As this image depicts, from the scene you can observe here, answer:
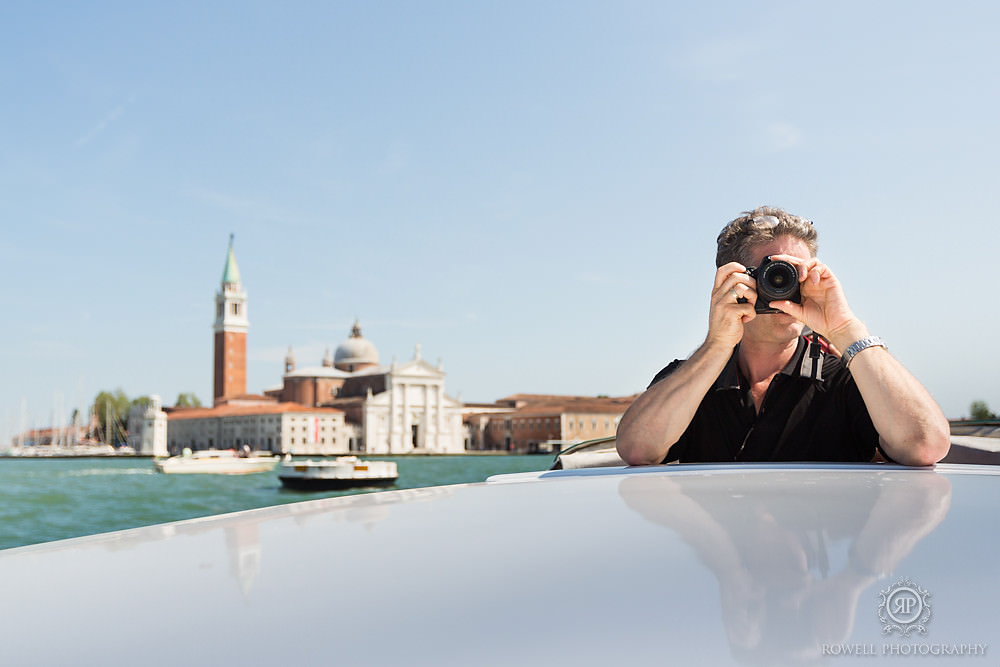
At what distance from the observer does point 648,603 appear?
0.52 m

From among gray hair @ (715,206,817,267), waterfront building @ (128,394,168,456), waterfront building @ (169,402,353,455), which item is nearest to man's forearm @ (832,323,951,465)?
gray hair @ (715,206,817,267)

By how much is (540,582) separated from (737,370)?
0.97 meters

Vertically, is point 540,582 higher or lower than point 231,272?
lower

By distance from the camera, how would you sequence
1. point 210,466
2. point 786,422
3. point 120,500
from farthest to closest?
1. point 210,466
2. point 120,500
3. point 786,422

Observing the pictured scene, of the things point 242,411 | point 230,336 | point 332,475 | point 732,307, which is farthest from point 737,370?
point 230,336

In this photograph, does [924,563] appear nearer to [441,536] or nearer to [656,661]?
[656,661]

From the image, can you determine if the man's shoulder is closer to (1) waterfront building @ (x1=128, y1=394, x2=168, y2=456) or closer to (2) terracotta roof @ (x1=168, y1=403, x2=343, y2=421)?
(2) terracotta roof @ (x1=168, y1=403, x2=343, y2=421)

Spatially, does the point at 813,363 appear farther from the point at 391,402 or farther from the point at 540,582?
the point at 391,402

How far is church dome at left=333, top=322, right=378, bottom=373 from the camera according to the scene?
192 ft

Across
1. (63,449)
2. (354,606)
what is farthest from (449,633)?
(63,449)

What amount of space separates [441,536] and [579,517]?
117 millimetres

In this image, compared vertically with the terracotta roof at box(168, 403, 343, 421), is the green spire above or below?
above

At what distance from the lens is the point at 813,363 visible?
1410 millimetres

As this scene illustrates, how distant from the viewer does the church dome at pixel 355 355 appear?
2306 inches
